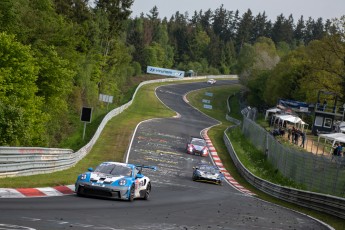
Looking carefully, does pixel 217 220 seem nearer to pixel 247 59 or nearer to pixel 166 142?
→ pixel 166 142

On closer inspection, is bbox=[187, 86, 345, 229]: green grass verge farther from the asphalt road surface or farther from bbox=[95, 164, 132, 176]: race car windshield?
bbox=[95, 164, 132, 176]: race car windshield

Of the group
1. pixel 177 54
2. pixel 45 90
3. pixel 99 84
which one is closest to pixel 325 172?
pixel 45 90

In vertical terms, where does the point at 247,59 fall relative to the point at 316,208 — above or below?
above

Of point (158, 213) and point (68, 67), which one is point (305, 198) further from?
point (68, 67)

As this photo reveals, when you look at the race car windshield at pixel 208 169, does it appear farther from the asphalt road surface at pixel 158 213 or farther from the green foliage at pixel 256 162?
the green foliage at pixel 256 162

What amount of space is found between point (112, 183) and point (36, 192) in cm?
246

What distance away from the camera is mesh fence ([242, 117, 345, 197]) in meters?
26.4

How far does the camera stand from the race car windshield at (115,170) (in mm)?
20312

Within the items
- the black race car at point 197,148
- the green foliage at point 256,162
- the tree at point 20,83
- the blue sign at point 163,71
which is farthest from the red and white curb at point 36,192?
the blue sign at point 163,71

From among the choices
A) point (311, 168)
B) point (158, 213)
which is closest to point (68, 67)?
point (311, 168)

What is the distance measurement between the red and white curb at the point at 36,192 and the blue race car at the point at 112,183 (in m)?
0.79

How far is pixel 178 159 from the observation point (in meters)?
46.6

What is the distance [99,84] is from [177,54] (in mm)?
100309

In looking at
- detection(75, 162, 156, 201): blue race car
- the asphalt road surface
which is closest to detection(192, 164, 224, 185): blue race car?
the asphalt road surface
